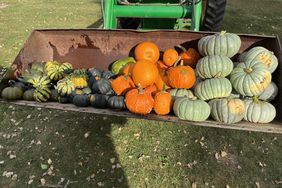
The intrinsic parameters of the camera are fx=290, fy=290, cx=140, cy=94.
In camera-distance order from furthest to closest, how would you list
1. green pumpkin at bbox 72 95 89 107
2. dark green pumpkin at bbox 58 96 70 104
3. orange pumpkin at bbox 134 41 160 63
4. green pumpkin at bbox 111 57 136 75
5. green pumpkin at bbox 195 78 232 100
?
green pumpkin at bbox 111 57 136 75 < orange pumpkin at bbox 134 41 160 63 < dark green pumpkin at bbox 58 96 70 104 < green pumpkin at bbox 72 95 89 107 < green pumpkin at bbox 195 78 232 100

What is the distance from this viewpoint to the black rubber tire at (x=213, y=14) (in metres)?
4.64

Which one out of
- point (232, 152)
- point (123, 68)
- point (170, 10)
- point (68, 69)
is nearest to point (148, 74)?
point (123, 68)

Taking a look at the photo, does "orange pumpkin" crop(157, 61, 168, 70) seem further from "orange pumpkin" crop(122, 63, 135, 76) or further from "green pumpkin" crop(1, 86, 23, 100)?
"green pumpkin" crop(1, 86, 23, 100)

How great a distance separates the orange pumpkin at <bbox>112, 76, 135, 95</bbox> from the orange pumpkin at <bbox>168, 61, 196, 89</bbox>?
47 centimetres

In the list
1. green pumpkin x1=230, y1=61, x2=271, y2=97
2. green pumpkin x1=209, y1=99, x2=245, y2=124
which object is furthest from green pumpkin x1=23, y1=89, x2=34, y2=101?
green pumpkin x1=230, y1=61, x2=271, y2=97

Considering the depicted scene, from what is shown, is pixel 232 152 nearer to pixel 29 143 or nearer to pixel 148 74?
pixel 148 74

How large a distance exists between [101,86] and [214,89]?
4.01ft

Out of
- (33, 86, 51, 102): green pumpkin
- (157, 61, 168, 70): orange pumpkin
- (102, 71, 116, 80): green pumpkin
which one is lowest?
(33, 86, 51, 102): green pumpkin

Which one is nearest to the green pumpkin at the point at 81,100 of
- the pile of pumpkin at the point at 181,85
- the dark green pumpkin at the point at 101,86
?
the pile of pumpkin at the point at 181,85

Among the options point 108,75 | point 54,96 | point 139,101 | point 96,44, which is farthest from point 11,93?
point 139,101

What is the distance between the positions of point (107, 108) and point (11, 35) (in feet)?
21.9

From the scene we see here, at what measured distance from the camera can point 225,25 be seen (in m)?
8.77

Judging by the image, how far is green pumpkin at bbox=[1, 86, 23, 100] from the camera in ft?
10.1

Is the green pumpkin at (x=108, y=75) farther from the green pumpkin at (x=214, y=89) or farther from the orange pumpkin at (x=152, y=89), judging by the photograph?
the green pumpkin at (x=214, y=89)
